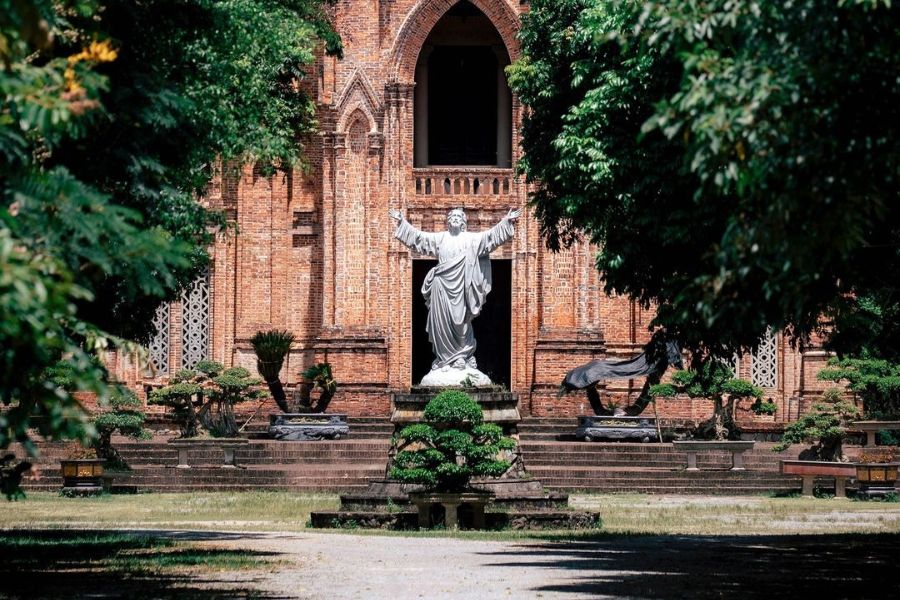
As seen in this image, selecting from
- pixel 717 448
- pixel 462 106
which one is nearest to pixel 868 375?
pixel 717 448

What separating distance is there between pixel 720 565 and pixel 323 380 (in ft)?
57.1

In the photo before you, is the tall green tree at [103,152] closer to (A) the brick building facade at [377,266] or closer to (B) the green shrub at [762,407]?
(A) the brick building facade at [377,266]

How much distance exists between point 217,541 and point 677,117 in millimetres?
10735

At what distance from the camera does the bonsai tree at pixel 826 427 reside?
2792 cm

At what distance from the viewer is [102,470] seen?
27000 mm

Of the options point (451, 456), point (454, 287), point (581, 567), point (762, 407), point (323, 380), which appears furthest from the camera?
point (323, 380)

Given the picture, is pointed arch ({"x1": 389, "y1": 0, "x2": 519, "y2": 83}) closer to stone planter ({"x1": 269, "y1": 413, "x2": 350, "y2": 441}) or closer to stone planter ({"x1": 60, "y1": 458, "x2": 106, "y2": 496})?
stone planter ({"x1": 269, "y1": 413, "x2": 350, "y2": 441})

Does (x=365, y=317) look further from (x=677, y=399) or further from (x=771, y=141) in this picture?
(x=771, y=141)

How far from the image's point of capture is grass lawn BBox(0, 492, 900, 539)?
21.3 m

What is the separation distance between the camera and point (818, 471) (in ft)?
88.1

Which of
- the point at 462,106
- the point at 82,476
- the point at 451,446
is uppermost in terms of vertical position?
the point at 462,106

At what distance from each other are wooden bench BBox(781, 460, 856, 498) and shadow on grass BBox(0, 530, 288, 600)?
10815 millimetres

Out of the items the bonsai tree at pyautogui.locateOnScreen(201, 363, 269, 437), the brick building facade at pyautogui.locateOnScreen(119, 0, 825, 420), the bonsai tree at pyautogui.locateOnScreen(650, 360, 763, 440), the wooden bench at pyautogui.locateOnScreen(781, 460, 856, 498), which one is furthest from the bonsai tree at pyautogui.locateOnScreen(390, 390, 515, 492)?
the brick building facade at pyautogui.locateOnScreen(119, 0, 825, 420)

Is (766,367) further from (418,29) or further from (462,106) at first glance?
(418,29)
